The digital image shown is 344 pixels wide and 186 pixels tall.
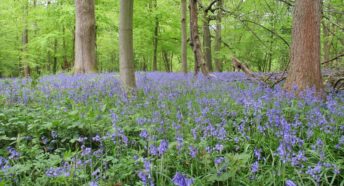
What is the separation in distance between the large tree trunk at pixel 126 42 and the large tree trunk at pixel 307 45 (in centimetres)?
324

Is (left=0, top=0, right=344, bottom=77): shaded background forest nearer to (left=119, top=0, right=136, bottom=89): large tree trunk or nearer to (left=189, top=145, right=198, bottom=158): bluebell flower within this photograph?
(left=119, top=0, right=136, bottom=89): large tree trunk

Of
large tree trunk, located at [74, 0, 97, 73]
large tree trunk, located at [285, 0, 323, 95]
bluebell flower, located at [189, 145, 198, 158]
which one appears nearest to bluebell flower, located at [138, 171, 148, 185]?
bluebell flower, located at [189, 145, 198, 158]

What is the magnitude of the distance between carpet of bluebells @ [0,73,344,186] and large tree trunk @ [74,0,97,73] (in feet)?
21.6

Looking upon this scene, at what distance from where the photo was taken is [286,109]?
4031mm

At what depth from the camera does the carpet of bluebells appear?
89.2 inches

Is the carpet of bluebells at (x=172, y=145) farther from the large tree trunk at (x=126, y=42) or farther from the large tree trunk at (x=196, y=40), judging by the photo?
the large tree trunk at (x=196, y=40)

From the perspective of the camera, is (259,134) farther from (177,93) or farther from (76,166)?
(177,93)

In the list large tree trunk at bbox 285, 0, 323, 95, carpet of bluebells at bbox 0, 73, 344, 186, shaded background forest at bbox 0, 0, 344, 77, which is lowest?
carpet of bluebells at bbox 0, 73, 344, 186

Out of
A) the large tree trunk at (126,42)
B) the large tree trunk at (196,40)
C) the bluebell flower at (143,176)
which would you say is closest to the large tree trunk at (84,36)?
the large tree trunk at (196,40)

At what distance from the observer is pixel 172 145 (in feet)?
8.20

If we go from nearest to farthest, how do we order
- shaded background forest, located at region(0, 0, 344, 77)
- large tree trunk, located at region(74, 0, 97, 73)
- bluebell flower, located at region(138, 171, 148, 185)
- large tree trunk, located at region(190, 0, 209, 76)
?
bluebell flower, located at region(138, 171, 148, 185)
large tree trunk, located at region(190, 0, 209, 76)
large tree trunk, located at region(74, 0, 97, 73)
shaded background forest, located at region(0, 0, 344, 77)

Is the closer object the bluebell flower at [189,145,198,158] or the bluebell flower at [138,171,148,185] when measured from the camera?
the bluebell flower at [138,171,148,185]

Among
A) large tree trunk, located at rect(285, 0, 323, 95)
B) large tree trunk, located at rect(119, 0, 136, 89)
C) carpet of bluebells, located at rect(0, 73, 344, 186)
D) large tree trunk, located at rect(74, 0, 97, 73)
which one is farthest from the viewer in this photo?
large tree trunk, located at rect(74, 0, 97, 73)

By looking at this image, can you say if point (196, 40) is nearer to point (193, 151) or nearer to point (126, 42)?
point (126, 42)
